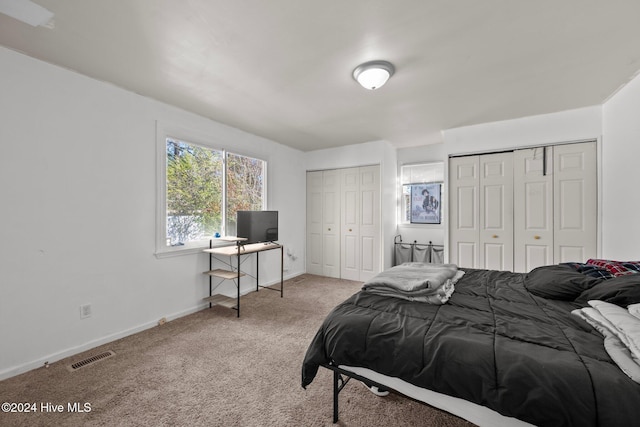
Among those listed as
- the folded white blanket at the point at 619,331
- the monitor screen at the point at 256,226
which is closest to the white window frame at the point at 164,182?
the monitor screen at the point at 256,226

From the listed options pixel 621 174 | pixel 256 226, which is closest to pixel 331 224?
pixel 256 226

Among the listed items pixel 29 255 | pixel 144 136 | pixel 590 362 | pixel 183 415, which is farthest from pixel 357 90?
pixel 29 255

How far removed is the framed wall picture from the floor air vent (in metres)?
4.64

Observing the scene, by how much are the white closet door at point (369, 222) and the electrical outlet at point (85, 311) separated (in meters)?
3.68

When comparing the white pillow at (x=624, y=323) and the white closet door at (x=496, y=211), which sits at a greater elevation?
the white closet door at (x=496, y=211)

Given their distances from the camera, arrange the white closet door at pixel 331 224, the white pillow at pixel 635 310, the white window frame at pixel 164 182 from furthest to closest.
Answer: the white closet door at pixel 331 224, the white window frame at pixel 164 182, the white pillow at pixel 635 310

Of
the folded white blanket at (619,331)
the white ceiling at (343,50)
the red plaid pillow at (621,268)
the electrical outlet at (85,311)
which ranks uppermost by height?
the white ceiling at (343,50)

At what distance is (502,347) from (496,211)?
2922 mm

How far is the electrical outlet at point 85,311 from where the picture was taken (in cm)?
232

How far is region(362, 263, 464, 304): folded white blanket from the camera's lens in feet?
5.61

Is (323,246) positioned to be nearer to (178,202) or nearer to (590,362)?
(178,202)

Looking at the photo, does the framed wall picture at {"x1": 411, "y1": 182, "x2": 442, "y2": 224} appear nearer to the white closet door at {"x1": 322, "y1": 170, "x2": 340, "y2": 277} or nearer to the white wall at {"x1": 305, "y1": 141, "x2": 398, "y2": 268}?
the white wall at {"x1": 305, "y1": 141, "x2": 398, "y2": 268}

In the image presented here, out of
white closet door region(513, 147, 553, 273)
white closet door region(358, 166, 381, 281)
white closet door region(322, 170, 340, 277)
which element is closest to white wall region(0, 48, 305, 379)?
white closet door region(322, 170, 340, 277)

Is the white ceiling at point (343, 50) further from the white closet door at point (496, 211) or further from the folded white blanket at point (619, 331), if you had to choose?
the folded white blanket at point (619, 331)
